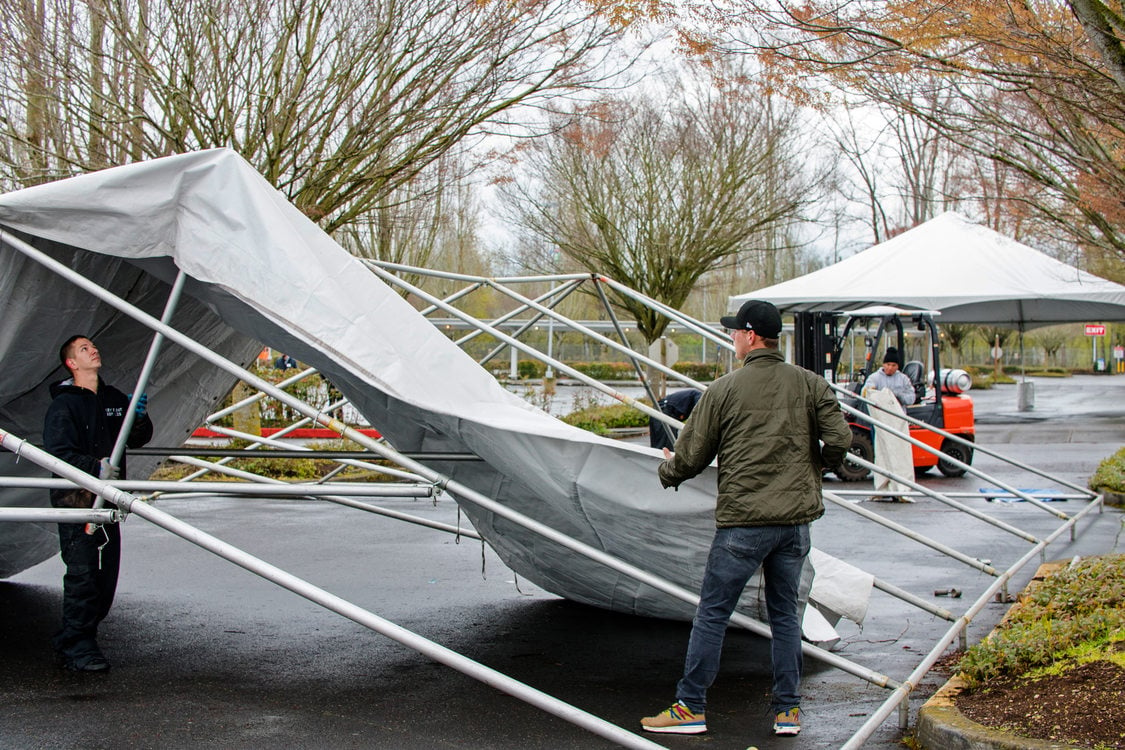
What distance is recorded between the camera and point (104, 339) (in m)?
6.51

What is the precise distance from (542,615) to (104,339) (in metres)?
3.29

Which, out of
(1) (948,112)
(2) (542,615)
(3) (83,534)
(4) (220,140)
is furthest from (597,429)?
(3) (83,534)

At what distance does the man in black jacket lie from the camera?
5508 millimetres

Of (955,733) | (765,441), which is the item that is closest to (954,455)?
(955,733)

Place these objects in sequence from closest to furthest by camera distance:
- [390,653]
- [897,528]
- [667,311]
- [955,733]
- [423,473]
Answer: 1. [955,733]
2. [423,473]
3. [897,528]
4. [390,653]
5. [667,311]

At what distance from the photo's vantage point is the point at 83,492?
5.43 meters

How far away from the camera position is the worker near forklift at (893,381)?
1377 cm

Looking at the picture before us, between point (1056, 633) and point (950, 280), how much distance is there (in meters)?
19.4

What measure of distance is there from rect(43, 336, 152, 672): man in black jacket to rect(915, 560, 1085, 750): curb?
401 cm

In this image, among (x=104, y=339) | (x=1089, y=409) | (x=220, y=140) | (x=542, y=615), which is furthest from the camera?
(x=1089, y=409)

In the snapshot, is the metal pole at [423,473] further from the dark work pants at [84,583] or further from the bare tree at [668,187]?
the bare tree at [668,187]

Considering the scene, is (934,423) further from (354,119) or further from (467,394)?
(467,394)

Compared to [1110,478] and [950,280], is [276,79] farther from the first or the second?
[950,280]

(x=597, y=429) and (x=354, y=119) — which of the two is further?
(x=597, y=429)
